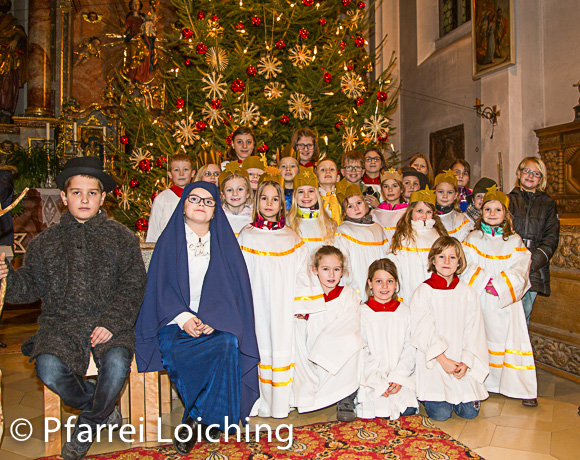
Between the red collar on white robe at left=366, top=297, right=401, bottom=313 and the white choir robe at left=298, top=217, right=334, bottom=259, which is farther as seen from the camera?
the white choir robe at left=298, top=217, right=334, bottom=259

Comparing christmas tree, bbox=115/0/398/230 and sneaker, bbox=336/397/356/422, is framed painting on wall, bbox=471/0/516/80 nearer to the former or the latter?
christmas tree, bbox=115/0/398/230

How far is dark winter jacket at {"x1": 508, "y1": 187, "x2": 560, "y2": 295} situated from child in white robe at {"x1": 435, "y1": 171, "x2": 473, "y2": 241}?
0.47m

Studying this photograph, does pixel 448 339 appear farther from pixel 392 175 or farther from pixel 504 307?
pixel 392 175

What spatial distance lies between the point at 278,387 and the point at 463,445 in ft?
4.61

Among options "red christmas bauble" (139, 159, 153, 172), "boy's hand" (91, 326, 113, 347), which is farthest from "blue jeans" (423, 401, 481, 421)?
"red christmas bauble" (139, 159, 153, 172)

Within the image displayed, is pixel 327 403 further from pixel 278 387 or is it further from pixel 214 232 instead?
pixel 214 232

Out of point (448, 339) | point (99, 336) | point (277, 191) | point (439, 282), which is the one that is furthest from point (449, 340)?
point (99, 336)

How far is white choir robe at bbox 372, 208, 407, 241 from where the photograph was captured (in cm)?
511

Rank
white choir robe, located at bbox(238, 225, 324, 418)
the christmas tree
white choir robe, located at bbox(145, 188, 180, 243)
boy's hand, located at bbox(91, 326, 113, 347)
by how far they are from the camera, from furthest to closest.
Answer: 1. the christmas tree
2. white choir robe, located at bbox(145, 188, 180, 243)
3. white choir robe, located at bbox(238, 225, 324, 418)
4. boy's hand, located at bbox(91, 326, 113, 347)

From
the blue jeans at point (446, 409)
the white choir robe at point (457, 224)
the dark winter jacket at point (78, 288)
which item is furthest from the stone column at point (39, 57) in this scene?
the blue jeans at point (446, 409)

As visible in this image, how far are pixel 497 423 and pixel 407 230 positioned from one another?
67.9 inches

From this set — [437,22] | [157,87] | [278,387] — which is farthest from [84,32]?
[278,387]

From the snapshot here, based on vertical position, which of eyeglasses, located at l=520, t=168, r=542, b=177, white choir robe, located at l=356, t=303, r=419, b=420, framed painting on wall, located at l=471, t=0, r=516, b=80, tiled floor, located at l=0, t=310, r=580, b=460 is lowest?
tiled floor, located at l=0, t=310, r=580, b=460

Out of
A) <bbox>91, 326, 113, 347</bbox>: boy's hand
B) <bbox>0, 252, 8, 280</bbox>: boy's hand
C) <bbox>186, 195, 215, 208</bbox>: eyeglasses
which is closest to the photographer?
<bbox>0, 252, 8, 280</bbox>: boy's hand
